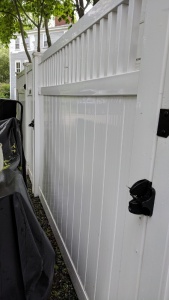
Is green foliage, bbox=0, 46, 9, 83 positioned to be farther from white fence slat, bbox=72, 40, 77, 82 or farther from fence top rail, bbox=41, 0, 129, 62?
white fence slat, bbox=72, 40, 77, 82

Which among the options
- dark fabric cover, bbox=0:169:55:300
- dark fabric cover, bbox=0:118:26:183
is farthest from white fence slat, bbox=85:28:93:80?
dark fabric cover, bbox=0:118:26:183

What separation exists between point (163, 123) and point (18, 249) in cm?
86

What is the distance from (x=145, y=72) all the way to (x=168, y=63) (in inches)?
4.7

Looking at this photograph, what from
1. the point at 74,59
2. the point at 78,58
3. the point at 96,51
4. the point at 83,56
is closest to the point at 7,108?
the point at 74,59

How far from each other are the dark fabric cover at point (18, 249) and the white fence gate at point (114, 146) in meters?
0.38

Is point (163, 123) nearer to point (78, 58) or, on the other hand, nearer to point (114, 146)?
point (114, 146)

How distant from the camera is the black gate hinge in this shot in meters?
0.72

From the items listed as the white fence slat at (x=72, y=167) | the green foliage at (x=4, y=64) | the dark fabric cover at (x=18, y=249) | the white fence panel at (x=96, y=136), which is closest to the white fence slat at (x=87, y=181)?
the white fence panel at (x=96, y=136)

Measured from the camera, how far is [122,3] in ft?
3.27

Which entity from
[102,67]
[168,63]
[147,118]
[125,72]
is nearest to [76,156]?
[102,67]

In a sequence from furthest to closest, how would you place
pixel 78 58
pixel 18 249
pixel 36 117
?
pixel 36 117 < pixel 78 58 < pixel 18 249

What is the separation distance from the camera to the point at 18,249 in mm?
1086

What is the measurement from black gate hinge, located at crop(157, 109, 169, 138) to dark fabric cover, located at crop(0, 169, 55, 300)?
2.30 ft

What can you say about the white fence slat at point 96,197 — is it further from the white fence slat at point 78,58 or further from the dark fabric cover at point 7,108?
the dark fabric cover at point 7,108
